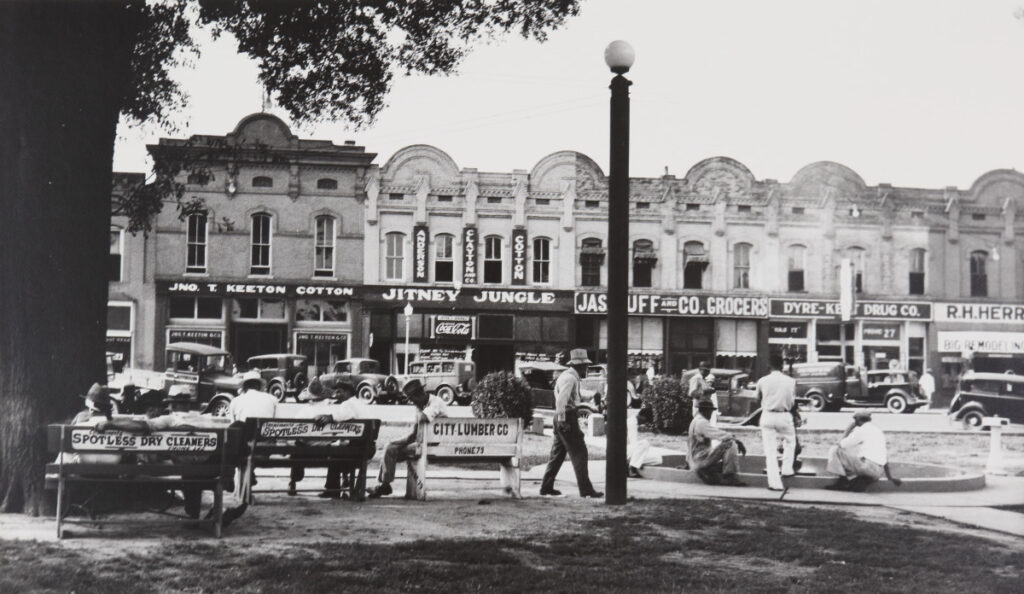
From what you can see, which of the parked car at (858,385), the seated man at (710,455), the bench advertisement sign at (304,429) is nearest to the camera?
the bench advertisement sign at (304,429)

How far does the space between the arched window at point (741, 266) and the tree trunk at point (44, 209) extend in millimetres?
17663

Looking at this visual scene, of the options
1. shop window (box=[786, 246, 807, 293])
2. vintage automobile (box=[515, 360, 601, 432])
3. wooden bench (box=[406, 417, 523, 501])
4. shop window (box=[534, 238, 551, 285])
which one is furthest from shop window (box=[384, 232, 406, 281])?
wooden bench (box=[406, 417, 523, 501])

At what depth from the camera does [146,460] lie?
748cm

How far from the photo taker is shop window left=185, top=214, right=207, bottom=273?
20964mm

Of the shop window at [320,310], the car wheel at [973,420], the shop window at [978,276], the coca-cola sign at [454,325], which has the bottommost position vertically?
the car wheel at [973,420]

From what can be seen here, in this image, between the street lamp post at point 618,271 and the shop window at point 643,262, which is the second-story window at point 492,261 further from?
the street lamp post at point 618,271

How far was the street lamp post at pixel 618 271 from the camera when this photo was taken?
9273 mm

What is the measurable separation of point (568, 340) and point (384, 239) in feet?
23.4

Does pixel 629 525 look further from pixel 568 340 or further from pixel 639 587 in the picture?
pixel 568 340

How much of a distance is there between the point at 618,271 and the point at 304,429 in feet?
12.0

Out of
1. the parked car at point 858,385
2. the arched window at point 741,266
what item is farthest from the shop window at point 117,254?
the parked car at point 858,385

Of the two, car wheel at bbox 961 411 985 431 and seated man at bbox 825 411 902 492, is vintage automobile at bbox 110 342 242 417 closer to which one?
seated man at bbox 825 411 902 492

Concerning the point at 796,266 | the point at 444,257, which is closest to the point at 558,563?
the point at 796,266

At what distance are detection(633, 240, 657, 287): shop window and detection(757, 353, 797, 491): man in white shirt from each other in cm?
1188
